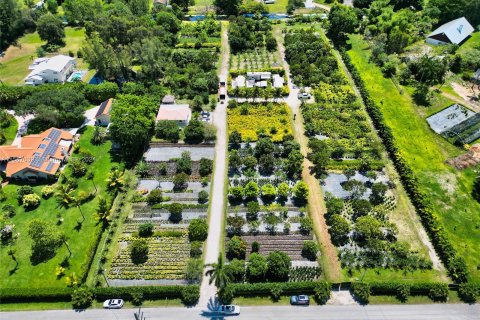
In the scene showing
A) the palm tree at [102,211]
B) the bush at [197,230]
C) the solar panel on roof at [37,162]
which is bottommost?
the bush at [197,230]

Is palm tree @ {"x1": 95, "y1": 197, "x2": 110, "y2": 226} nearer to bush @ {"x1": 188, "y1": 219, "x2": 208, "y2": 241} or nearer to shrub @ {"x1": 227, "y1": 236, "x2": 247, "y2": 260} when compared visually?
bush @ {"x1": 188, "y1": 219, "x2": 208, "y2": 241}

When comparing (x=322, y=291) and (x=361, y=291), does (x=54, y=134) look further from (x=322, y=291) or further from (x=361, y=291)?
(x=361, y=291)

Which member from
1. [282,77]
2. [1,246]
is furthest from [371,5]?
[1,246]

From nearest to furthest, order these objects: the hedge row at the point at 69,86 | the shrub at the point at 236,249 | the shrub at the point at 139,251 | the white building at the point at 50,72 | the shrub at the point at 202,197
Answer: the shrub at the point at 236,249 < the shrub at the point at 139,251 < the shrub at the point at 202,197 < the hedge row at the point at 69,86 < the white building at the point at 50,72

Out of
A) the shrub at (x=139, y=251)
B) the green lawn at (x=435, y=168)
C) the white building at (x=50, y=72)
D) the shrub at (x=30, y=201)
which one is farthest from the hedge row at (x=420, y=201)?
the white building at (x=50, y=72)

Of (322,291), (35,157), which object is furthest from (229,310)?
(35,157)

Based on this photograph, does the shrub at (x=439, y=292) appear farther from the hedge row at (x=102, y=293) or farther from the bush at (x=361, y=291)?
the hedge row at (x=102, y=293)

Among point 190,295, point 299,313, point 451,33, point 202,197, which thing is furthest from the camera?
point 451,33
